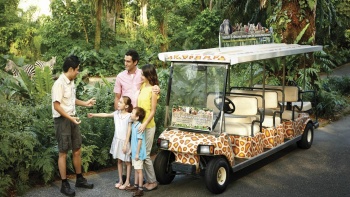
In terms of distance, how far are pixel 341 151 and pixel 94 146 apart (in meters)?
5.25

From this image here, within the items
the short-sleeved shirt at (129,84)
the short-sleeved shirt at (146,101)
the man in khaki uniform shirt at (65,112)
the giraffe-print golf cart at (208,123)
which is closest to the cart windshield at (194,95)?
the giraffe-print golf cart at (208,123)

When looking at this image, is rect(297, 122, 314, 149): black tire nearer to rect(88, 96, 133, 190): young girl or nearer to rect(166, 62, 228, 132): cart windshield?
rect(166, 62, 228, 132): cart windshield

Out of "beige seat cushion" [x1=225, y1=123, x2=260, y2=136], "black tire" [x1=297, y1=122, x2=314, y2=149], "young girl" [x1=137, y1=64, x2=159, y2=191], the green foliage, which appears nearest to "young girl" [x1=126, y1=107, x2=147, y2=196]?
"young girl" [x1=137, y1=64, x2=159, y2=191]

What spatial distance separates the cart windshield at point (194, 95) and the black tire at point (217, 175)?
533 mm

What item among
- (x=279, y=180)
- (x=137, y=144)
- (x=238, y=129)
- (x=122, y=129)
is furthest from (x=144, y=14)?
(x=137, y=144)

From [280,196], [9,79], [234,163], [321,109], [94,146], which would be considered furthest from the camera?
[321,109]

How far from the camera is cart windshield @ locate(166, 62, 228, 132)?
7.01m

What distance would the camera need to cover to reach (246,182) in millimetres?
7484

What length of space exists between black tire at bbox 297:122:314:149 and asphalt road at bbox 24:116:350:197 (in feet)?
0.49

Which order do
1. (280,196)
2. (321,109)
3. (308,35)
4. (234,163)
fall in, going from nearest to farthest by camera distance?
(280,196) < (234,163) < (321,109) < (308,35)

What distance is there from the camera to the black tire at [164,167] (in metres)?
7.12

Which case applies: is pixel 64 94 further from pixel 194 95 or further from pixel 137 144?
pixel 194 95

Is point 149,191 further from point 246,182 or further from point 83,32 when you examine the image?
point 83,32

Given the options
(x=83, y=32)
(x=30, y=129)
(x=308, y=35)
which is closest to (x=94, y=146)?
(x=30, y=129)
